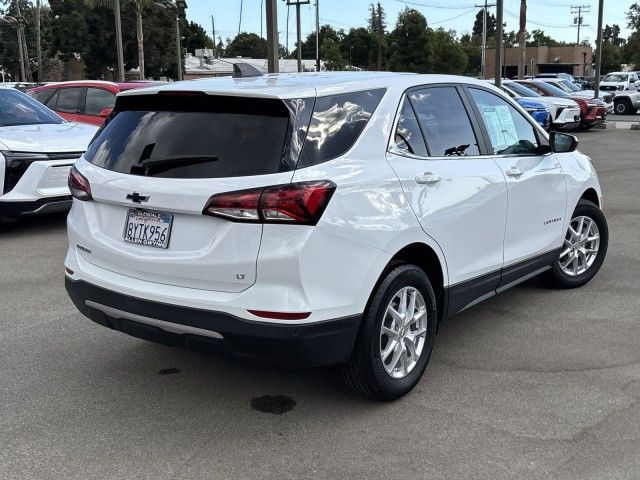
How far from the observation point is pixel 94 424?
3.58 metres

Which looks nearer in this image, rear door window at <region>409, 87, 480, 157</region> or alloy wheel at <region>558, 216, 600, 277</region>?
rear door window at <region>409, 87, 480, 157</region>

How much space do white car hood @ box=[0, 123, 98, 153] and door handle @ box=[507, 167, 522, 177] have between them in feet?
16.9

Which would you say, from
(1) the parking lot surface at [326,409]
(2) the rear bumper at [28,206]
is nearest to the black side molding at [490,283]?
(1) the parking lot surface at [326,409]

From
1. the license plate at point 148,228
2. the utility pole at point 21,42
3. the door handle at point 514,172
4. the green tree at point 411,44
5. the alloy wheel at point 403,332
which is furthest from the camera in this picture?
the green tree at point 411,44

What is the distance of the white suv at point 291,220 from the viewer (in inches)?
125

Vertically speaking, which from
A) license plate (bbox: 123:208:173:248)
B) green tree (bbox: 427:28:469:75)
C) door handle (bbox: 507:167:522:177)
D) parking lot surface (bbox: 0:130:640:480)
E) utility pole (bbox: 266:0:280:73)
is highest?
green tree (bbox: 427:28:469:75)

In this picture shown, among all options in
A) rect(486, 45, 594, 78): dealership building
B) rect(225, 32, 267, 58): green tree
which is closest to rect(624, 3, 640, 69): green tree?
rect(486, 45, 594, 78): dealership building

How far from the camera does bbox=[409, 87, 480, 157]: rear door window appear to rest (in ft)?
13.3

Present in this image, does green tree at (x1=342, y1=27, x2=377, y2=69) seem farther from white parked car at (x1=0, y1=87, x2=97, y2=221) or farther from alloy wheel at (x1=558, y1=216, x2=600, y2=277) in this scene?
alloy wheel at (x1=558, y1=216, x2=600, y2=277)

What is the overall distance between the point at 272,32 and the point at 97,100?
10.3 feet

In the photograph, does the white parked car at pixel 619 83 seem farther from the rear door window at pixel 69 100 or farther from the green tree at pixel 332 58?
the green tree at pixel 332 58

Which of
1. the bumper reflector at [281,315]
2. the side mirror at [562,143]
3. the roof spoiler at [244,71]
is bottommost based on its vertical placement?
the bumper reflector at [281,315]

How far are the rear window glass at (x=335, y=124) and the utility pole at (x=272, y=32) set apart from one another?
7470 millimetres

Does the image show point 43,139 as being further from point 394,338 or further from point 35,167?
point 394,338
